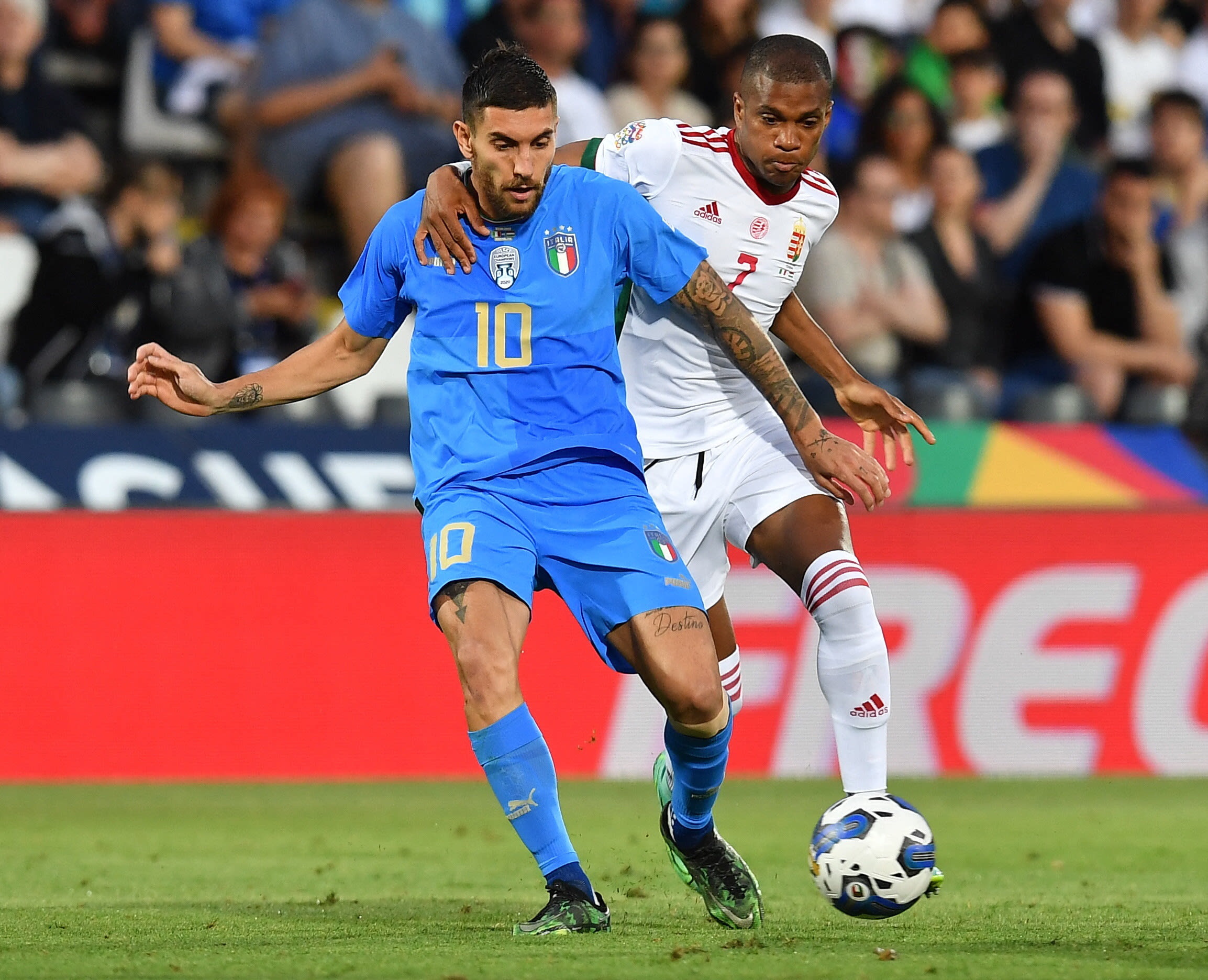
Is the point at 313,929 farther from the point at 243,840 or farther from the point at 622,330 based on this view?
the point at 243,840

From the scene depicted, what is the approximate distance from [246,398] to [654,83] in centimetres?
747

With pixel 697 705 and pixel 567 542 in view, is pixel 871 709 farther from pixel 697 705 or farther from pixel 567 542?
pixel 567 542

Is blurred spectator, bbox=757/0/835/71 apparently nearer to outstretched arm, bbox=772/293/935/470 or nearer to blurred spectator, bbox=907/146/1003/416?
blurred spectator, bbox=907/146/1003/416

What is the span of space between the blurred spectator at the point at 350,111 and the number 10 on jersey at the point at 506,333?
6217 mm

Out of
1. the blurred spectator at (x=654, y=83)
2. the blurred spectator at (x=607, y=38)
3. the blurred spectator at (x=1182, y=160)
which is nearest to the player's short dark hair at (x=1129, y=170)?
the blurred spectator at (x=1182, y=160)

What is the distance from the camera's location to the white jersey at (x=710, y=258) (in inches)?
231

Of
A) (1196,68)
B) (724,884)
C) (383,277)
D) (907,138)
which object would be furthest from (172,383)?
(1196,68)

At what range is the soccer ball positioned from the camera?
5.00m

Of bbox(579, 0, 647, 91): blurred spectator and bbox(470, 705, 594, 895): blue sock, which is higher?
bbox(579, 0, 647, 91): blurred spectator

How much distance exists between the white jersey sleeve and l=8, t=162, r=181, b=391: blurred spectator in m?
4.83

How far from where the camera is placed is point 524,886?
6.30 m

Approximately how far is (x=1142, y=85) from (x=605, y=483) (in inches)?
433

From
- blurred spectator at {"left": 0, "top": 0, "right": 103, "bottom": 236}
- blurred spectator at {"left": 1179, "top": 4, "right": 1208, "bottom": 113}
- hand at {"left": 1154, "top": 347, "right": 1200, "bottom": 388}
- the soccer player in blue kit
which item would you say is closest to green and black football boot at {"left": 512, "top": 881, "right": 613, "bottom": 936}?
the soccer player in blue kit

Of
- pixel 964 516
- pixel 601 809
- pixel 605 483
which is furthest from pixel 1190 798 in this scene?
pixel 605 483
